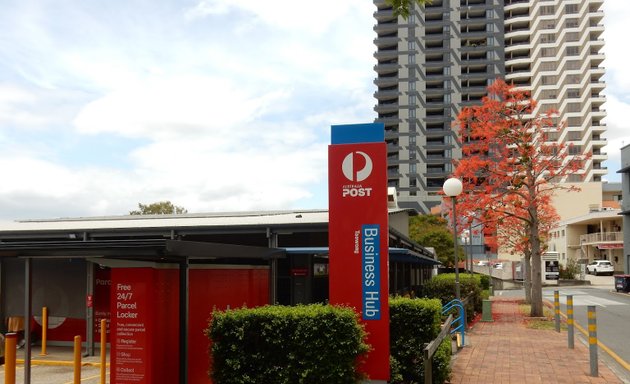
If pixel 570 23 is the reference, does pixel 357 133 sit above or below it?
below

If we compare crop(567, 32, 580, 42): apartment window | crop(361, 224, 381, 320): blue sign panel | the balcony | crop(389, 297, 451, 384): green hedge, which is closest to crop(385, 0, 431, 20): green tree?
crop(361, 224, 381, 320): blue sign panel

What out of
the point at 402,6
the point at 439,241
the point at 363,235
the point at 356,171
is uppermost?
the point at 402,6

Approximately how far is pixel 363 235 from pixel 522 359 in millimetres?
6259

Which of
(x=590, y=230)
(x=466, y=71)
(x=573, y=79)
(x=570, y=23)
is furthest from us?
(x=466, y=71)

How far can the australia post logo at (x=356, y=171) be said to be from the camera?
27.9ft

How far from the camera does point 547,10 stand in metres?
112

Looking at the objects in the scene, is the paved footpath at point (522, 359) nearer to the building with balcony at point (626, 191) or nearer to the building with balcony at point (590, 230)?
the building with balcony at point (626, 191)

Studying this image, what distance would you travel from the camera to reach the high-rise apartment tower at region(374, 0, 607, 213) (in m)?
108

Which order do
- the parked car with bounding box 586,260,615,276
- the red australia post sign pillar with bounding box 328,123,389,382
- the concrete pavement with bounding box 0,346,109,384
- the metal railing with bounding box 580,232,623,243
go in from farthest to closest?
1. the metal railing with bounding box 580,232,623,243
2. the parked car with bounding box 586,260,615,276
3. the concrete pavement with bounding box 0,346,109,384
4. the red australia post sign pillar with bounding box 328,123,389,382

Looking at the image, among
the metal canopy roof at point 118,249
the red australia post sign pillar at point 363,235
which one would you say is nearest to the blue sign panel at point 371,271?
the red australia post sign pillar at point 363,235

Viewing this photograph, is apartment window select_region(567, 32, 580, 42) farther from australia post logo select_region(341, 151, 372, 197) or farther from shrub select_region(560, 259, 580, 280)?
australia post logo select_region(341, 151, 372, 197)

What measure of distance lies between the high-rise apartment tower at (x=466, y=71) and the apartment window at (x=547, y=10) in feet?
0.61

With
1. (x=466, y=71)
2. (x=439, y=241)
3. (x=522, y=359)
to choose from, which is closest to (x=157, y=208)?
(x=439, y=241)

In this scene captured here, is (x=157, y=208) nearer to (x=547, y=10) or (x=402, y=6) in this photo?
(x=402, y=6)
